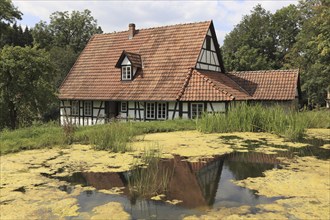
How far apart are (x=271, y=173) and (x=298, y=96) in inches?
736

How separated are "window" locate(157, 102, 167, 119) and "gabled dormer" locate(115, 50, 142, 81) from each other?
287 centimetres

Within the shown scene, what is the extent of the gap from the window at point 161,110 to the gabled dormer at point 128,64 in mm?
2866

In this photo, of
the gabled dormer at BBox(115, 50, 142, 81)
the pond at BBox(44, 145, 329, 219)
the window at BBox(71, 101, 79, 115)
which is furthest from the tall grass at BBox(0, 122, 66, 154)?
the window at BBox(71, 101, 79, 115)

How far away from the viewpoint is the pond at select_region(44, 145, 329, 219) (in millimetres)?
5141

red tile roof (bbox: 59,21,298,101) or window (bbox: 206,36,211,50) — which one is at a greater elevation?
window (bbox: 206,36,211,50)

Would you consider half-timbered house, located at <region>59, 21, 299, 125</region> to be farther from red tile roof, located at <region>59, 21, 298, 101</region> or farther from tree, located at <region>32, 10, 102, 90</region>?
tree, located at <region>32, 10, 102, 90</region>

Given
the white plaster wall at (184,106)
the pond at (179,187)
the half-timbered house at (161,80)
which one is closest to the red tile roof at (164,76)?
the half-timbered house at (161,80)

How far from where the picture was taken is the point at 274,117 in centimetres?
1270

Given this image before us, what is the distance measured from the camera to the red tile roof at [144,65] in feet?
63.1

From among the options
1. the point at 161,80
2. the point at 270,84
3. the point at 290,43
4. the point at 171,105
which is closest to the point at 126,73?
the point at 161,80

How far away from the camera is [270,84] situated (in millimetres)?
21797

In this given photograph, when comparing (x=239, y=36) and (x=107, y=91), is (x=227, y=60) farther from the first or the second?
(x=107, y=91)

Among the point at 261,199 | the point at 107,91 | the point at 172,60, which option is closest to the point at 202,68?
the point at 172,60

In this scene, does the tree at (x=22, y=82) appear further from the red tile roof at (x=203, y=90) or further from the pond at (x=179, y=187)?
the pond at (x=179, y=187)
